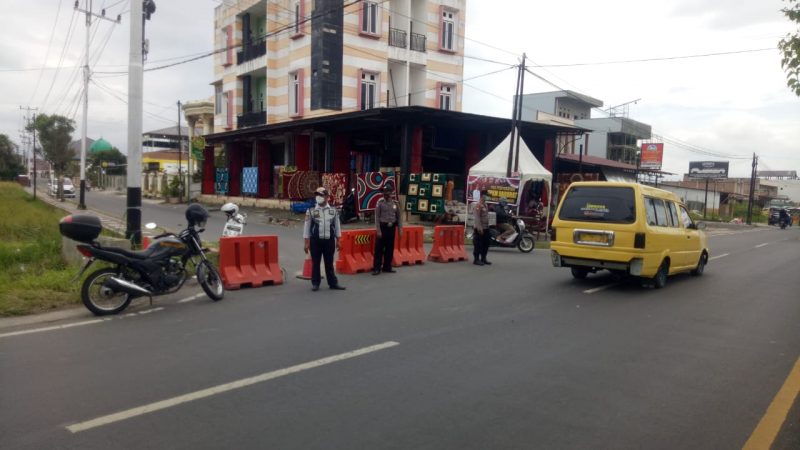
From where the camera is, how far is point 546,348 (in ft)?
20.7

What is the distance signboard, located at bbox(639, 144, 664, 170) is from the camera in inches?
2106

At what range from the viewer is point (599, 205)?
1043 cm

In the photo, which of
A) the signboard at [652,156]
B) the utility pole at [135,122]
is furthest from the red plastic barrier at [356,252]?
the signboard at [652,156]

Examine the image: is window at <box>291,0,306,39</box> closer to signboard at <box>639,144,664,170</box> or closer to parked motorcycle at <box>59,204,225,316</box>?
parked motorcycle at <box>59,204,225,316</box>

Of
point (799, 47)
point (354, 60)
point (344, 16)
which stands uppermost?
point (344, 16)

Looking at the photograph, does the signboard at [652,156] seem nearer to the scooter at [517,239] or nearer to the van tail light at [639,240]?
the scooter at [517,239]

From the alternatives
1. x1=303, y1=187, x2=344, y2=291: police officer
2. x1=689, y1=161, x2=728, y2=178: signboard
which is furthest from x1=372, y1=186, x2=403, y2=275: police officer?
x1=689, y1=161, x2=728, y2=178: signboard

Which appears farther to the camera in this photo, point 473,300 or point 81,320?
point 473,300

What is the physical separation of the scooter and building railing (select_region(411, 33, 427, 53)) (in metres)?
17.7

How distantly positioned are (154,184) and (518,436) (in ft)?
155

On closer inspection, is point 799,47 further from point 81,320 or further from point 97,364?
point 81,320

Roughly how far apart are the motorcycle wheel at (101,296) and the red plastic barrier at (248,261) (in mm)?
2032

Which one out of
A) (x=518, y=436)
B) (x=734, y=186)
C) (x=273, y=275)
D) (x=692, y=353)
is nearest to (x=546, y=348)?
(x=692, y=353)

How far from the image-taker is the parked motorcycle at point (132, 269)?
7.54m
